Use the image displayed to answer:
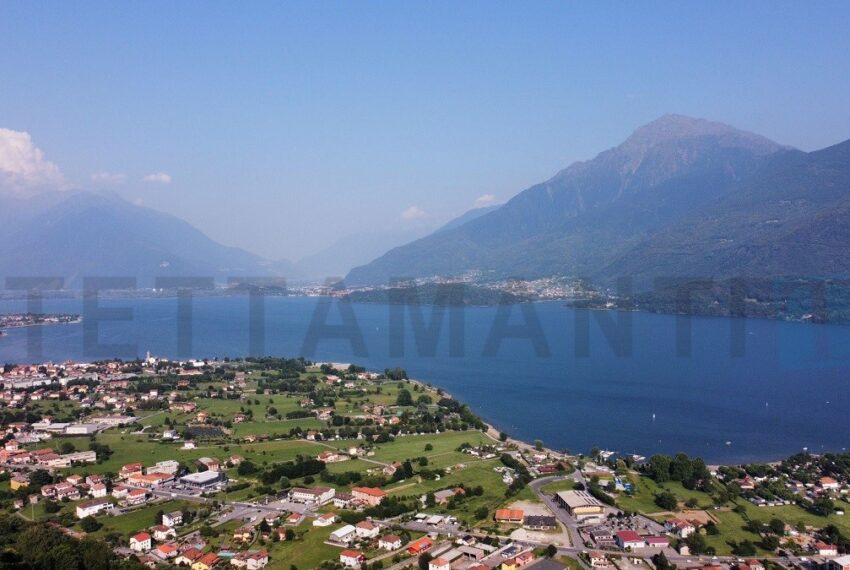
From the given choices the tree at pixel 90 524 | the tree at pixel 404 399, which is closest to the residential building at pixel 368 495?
the tree at pixel 90 524

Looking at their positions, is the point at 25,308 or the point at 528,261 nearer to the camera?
the point at 25,308

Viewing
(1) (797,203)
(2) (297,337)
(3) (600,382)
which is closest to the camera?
(3) (600,382)

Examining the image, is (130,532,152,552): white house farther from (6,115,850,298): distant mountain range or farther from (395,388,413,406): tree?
(6,115,850,298): distant mountain range

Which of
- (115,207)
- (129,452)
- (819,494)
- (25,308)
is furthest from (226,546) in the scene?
(115,207)

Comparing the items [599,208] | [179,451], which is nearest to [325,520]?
[179,451]

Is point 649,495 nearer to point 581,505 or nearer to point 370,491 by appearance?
point 581,505

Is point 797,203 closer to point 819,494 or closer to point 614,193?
point 614,193
